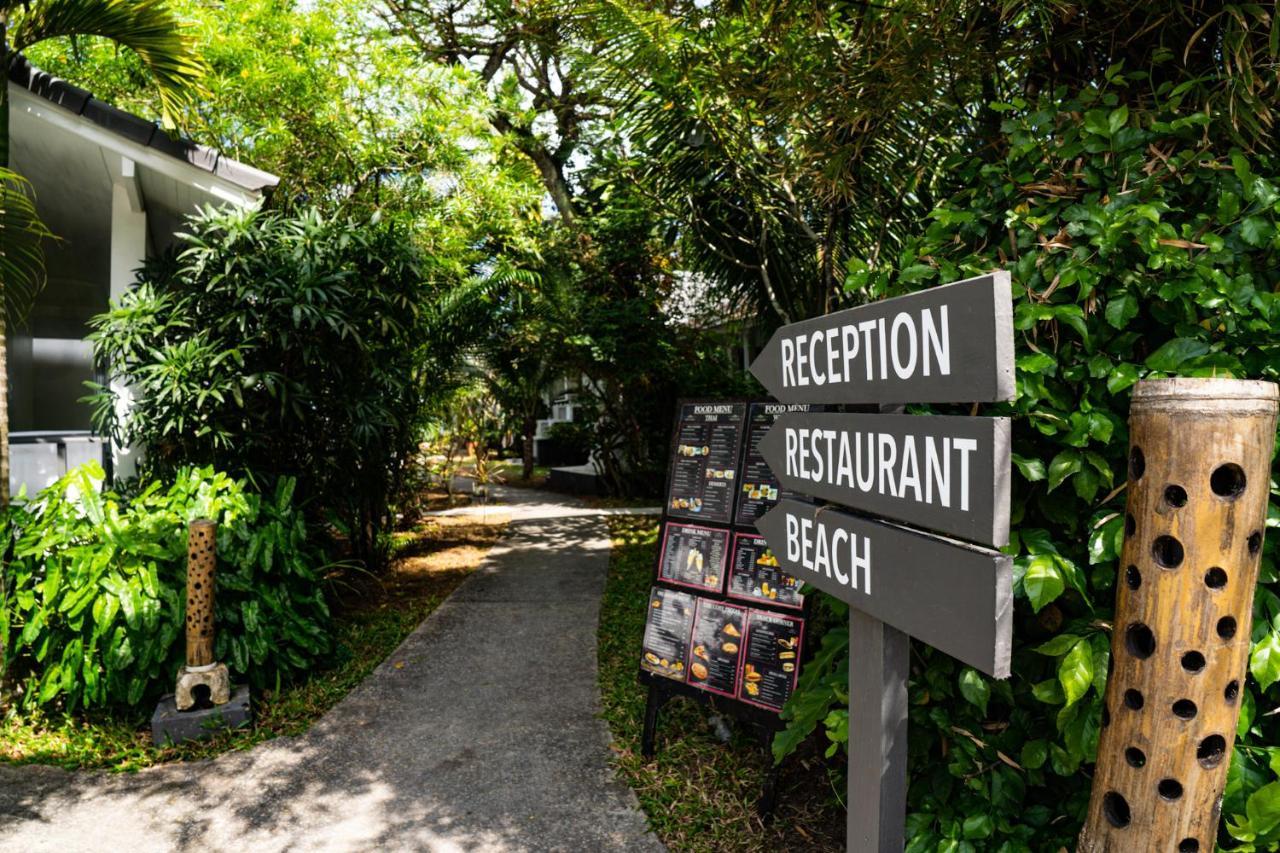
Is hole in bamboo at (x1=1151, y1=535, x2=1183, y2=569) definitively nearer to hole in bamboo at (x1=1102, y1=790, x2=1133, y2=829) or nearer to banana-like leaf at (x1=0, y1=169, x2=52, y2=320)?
hole in bamboo at (x1=1102, y1=790, x2=1133, y2=829)

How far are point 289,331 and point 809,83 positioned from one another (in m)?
3.80

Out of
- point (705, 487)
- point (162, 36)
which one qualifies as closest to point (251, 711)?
point (705, 487)

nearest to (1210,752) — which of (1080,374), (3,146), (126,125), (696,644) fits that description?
(1080,374)

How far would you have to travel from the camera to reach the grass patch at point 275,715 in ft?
12.6

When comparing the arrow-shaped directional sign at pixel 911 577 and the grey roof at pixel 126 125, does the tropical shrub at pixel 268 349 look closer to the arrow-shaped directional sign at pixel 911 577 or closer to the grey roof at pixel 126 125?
the grey roof at pixel 126 125

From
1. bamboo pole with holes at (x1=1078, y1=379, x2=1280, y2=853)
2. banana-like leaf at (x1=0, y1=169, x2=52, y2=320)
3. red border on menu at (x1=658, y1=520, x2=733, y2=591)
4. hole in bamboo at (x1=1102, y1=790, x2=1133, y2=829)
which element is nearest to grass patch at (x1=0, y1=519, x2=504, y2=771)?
red border on menu at (x1=658, y1=520, x2=733, y2=591)

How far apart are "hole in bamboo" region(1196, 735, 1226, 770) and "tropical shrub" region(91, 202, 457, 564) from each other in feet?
16.4

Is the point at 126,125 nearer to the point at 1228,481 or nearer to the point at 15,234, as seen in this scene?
the point at 15,234

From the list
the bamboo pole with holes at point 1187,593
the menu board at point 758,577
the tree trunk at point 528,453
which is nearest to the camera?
the bamboo pole with holes at point 1187,593

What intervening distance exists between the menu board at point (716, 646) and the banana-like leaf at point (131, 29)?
4790 mm

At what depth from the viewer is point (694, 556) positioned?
3938 millimetres

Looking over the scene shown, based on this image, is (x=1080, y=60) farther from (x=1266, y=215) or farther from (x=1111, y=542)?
(x=1111, y=542)

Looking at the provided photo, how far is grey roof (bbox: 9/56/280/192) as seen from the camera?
511 cm

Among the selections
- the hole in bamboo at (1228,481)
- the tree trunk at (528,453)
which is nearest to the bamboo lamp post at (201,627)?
the hole in bamboo at (1228,481)
